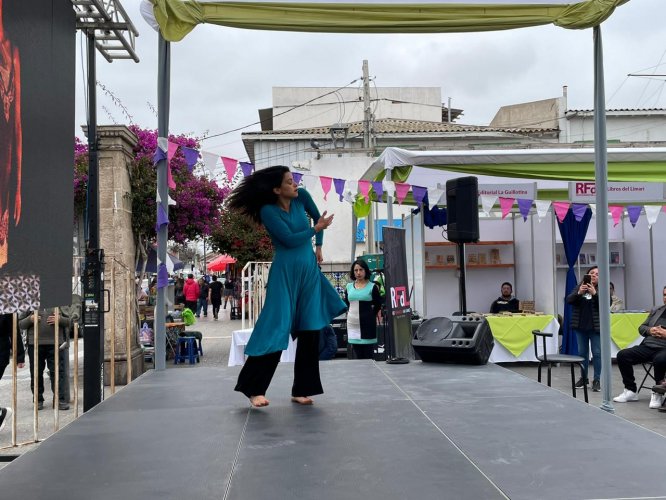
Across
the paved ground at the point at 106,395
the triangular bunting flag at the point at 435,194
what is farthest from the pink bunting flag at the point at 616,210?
the triangular bunting flag at the point at 435,194

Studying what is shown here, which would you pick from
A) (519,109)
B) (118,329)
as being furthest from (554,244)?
(519,109)

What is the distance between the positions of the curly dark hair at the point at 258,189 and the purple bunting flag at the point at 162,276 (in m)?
1.64

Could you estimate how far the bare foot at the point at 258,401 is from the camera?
4496 mm

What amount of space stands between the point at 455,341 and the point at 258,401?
2.25 m

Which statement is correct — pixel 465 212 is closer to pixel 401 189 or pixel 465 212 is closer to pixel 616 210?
pixel 401 189

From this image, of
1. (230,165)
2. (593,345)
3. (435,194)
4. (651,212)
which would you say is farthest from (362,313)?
(651,212)

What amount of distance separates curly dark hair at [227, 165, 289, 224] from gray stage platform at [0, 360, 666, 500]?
128 cm

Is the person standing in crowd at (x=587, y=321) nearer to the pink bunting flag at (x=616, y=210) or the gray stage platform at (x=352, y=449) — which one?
the pink bunting flag at (x=616, y=210)

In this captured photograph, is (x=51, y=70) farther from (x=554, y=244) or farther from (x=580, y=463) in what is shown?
(x=554, y=244)

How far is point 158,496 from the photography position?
2754 millimetres

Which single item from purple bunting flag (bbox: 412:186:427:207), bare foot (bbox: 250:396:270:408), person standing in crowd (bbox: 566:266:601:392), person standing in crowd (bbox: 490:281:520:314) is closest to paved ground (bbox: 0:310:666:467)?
person standing in crowd (bbox: 566:266:601:392)

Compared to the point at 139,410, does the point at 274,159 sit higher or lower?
higher

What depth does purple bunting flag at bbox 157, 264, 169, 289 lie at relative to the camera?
6031 millimetres

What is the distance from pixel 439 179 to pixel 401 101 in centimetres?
2657
